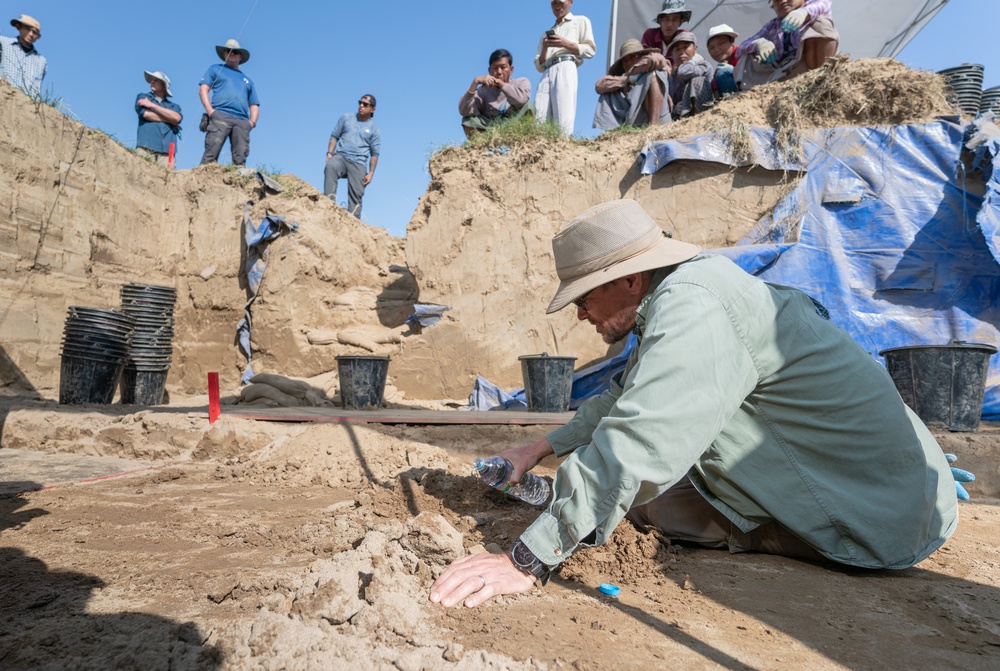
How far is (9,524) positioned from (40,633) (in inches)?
53.5

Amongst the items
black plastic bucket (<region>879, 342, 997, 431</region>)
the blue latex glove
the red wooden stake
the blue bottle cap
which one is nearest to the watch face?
the blue bottle cap

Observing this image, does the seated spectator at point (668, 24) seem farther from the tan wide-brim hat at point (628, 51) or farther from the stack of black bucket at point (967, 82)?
the stack of black bucket at point (967, 82)

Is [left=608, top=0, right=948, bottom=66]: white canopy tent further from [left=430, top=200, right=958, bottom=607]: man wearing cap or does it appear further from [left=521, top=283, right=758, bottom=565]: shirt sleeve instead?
[left=521, top=283, right=758, bottom=565]: shirt sleeve

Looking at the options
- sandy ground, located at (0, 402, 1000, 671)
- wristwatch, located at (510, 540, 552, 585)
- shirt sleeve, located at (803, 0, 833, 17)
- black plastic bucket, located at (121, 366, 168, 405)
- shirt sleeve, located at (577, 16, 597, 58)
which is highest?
shirt sleeve, located at (577, 16, 597, 58)

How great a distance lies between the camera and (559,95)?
24.3 feet

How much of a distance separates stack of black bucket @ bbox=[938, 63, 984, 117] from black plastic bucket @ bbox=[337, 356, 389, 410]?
6242mm

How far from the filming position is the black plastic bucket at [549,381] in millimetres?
5285

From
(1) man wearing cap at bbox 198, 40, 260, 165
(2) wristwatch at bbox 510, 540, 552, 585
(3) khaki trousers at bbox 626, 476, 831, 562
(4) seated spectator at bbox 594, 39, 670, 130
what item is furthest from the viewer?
(1) man wearing cap at bbox 198, 40, 260, 165

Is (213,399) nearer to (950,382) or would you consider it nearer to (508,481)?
(508,481)

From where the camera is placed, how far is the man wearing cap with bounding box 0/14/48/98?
6781 mm

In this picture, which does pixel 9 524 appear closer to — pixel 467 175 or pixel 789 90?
pixel 467 175

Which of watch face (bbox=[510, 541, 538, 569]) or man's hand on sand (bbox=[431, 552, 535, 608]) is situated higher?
watch face (bbox=[510, 541, 538, 569])

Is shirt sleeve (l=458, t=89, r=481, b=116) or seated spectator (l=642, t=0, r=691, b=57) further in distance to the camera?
shirt sleeve (l=458, t=89, r=481, b=116)

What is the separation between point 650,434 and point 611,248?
58 cm
